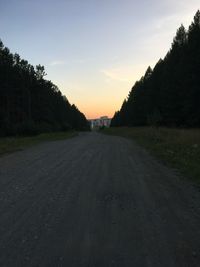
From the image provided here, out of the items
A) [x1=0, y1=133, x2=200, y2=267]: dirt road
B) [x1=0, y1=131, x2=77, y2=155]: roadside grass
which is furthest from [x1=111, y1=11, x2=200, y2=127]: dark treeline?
[x1=0, y1=133, x2=200, y2=267]: dirt road

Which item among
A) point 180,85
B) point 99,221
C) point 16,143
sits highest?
point 180,85

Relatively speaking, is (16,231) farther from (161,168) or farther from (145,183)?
(161,168)

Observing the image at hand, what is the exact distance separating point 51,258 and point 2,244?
3.20 feet

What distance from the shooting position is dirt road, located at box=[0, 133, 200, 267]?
5.32 meters

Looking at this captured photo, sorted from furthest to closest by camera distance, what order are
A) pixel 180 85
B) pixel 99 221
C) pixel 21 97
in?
pixel 21 97, pixel 180 85, pixel 99 221

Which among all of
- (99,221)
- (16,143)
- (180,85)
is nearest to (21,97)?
(180,85)

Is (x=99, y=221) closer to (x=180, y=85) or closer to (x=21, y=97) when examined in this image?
(x=180, y=85)

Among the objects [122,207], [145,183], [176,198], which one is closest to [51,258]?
[122,207]

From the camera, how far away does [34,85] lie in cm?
8562

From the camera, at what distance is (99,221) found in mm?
7148

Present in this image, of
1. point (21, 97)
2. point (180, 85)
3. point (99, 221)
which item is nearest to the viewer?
point (99, 221)

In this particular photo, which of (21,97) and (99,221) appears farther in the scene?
(21,97)

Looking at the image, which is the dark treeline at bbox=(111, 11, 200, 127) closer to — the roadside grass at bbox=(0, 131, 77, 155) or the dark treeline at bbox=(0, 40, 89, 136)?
the roadside grass at bbox=(0, 131, 77, 155)

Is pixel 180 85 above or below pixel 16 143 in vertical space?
above
